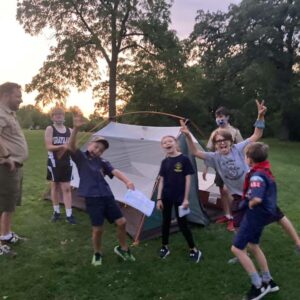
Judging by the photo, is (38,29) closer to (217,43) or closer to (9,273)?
(217,43)

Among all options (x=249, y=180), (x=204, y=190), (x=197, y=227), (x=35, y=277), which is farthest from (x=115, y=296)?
(x=204, y=190)

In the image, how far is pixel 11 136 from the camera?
14.5ft

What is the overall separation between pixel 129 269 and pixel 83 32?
20.5m

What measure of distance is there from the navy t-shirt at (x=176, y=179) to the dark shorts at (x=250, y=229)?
1039 millimetres

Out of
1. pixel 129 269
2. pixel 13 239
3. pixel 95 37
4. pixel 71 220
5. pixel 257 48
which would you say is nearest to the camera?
pixel 129 269

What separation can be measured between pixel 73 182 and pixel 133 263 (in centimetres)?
299

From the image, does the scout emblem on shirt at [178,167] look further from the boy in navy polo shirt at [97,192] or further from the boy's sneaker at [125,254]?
the boy's sneaker at [125,254]

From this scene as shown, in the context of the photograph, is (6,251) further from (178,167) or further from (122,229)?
(178,167)

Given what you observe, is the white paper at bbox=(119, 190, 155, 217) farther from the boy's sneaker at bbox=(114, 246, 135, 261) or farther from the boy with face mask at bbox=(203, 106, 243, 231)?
the boy with face mask at bbox=(203, 106, 243, 231)

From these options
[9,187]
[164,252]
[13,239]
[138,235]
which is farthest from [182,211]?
[13,239]

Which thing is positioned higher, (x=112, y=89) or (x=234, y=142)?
(x=112, y=89)

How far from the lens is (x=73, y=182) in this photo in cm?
707

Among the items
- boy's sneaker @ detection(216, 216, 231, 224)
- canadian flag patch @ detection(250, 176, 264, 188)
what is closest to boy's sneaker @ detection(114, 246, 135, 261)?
canadian flag patch @ detection(250, 176, 264, 188)

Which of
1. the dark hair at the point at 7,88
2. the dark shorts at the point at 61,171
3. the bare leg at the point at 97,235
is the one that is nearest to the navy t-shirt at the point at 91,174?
the bare leg at the point at 97,235
